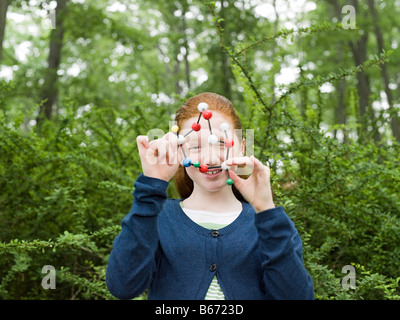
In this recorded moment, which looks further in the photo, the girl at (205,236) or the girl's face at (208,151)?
the girl's face at (208,151)

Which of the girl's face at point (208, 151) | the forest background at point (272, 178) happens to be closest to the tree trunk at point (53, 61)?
the forest background at point (272, 178)

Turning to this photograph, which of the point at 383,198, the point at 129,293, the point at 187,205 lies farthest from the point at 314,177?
the point at 129,293

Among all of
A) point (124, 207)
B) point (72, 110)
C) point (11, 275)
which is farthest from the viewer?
point (72, 110)

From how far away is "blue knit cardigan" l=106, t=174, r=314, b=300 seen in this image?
128cm

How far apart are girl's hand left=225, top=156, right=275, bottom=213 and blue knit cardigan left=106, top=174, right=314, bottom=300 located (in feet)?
0.11

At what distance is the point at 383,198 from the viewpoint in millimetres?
2674

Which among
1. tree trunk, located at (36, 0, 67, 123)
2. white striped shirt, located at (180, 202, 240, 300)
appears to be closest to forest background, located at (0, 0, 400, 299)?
white striped shirt, located at (180, 202, 240, 300)

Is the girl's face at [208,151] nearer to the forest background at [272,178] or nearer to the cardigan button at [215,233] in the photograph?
the cardigan button at [215,233]

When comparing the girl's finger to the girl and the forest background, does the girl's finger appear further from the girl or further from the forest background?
the forest background

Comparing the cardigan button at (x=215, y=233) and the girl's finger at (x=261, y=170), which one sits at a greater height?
the girl's finger at (x=261, y=170)

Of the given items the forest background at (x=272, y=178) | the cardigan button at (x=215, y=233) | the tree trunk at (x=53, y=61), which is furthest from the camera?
the tree trunk at (x=53, y=61)

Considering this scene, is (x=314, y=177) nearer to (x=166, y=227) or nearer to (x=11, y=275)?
(x=166, y=227)

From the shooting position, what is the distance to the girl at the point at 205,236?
1.29 metres

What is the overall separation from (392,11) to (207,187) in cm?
1422
